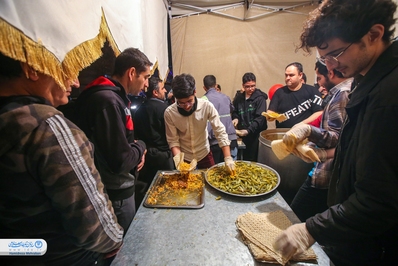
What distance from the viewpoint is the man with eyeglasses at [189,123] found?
1.98 meters

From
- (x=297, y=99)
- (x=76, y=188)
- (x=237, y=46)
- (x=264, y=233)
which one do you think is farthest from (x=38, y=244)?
(x=237, y=46)

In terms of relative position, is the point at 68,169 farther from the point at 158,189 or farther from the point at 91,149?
the point at 158,189

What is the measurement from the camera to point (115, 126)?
4.19 feet

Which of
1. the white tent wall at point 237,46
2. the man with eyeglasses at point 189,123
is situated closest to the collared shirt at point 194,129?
the man with eyeglasses at point 189,123

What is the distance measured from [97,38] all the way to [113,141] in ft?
2.12

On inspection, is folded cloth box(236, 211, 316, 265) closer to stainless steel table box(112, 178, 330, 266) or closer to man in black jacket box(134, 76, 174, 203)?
stainless steel table box(112, 178, 330, 266)

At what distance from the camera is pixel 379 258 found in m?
0.92

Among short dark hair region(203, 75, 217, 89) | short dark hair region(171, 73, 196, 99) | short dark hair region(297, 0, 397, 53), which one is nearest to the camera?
short dark hair region(297, 0, 397, 53)

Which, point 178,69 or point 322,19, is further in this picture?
point 178,69

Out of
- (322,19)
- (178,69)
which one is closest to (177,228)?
(322,19)

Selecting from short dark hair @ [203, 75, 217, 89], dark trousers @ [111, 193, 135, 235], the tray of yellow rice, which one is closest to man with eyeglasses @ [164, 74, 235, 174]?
the tray of yellow rice

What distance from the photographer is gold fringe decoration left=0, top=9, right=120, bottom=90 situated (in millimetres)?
598

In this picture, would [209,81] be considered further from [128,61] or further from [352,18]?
[352,18]

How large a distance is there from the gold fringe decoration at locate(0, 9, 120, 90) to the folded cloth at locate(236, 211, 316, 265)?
1198mm
